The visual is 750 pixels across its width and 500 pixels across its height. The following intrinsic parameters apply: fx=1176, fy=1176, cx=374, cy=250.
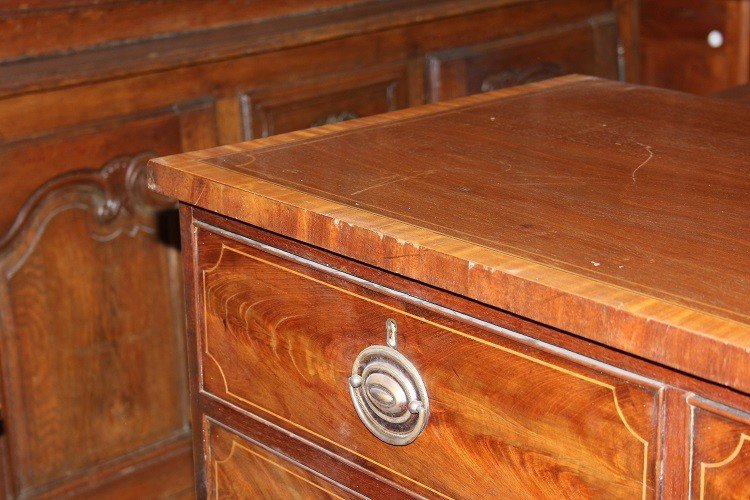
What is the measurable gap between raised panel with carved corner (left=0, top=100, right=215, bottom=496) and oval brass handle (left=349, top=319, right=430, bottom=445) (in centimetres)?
89

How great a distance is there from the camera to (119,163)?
1923 millimetres

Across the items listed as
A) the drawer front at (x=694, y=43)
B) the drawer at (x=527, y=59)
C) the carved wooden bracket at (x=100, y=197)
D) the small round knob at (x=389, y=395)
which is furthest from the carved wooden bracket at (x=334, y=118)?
the drawer front at (x=694, y=43)

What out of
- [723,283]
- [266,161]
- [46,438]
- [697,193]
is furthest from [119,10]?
[723,283]

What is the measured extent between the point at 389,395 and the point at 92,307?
100 cm

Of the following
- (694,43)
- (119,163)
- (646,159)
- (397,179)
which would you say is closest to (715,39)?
(694,43)

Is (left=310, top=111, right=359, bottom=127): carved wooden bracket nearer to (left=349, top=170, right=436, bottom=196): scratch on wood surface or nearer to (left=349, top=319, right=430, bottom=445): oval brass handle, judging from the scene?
(left=349, top=170, right=436, bottom=196): scratch on wood surface

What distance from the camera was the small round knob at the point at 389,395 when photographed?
107cm

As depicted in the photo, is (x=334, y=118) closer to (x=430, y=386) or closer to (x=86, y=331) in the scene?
(x=86, y=331)

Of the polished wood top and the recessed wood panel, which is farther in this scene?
the recessed wood panel

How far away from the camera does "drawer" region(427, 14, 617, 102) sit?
2354 mm

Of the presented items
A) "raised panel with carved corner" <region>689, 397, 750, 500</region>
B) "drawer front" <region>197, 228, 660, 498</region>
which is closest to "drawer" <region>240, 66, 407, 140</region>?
"drawer front" <region>197, 228, 660, 498</region>

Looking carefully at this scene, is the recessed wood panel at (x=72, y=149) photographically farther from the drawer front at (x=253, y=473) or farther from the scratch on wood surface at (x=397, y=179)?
the scratch on wood surface at (x=397, y=179)

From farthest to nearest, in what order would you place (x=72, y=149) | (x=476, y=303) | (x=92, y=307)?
1. (x=92, y=307)
2. (x=72, y=149)
3. (x=476, y=303)

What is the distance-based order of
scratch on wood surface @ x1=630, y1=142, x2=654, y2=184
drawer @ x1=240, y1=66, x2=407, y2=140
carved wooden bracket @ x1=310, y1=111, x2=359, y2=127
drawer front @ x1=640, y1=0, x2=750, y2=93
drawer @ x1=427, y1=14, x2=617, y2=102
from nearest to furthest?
scratch on wood surface @ x1=630, y1=142, x2=654, y2=184 < drawer @ x1=240, y1=66, x2=407, y2=140 < carved wooden bracket @ x1=310, y1=111, x2=359, y2=127 < drawer @ x1=427, y1=14, x2=617, y2=102 < drawer front @ x1=640, y1=0, x2=750, y2=93
